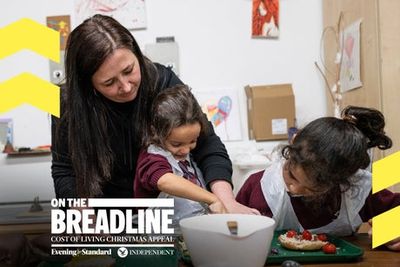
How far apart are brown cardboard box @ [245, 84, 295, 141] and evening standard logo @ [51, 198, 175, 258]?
0.98m

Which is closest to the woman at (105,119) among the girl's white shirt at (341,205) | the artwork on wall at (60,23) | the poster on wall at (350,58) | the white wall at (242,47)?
the girl's white shirt at (341,205)

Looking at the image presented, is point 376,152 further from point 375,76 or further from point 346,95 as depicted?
point 346,95

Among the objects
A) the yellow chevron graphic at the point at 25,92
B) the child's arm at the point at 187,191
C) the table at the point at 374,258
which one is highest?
the yellow chevron graphic at the point at 25,92

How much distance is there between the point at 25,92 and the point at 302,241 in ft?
1.38

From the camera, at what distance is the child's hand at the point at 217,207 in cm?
59

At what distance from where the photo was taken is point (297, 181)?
2.34 ft

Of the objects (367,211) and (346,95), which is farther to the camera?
(346,95)

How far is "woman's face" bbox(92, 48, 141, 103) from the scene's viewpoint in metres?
0.67

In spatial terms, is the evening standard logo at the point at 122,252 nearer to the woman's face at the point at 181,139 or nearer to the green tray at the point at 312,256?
the green tray at the point at 312,256

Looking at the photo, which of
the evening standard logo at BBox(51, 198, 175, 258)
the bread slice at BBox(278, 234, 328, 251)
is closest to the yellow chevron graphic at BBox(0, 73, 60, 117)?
the evening standard logo at BBox(51, 198, 175, 258)

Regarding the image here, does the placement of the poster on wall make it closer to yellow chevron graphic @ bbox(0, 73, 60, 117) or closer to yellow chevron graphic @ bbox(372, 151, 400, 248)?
yellow chevron graphic @ bbox(372, 151, 400, 248)

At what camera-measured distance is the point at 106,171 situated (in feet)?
2.31

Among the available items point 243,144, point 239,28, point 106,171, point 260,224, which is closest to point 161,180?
point 106,171

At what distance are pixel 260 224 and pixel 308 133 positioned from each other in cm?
29
